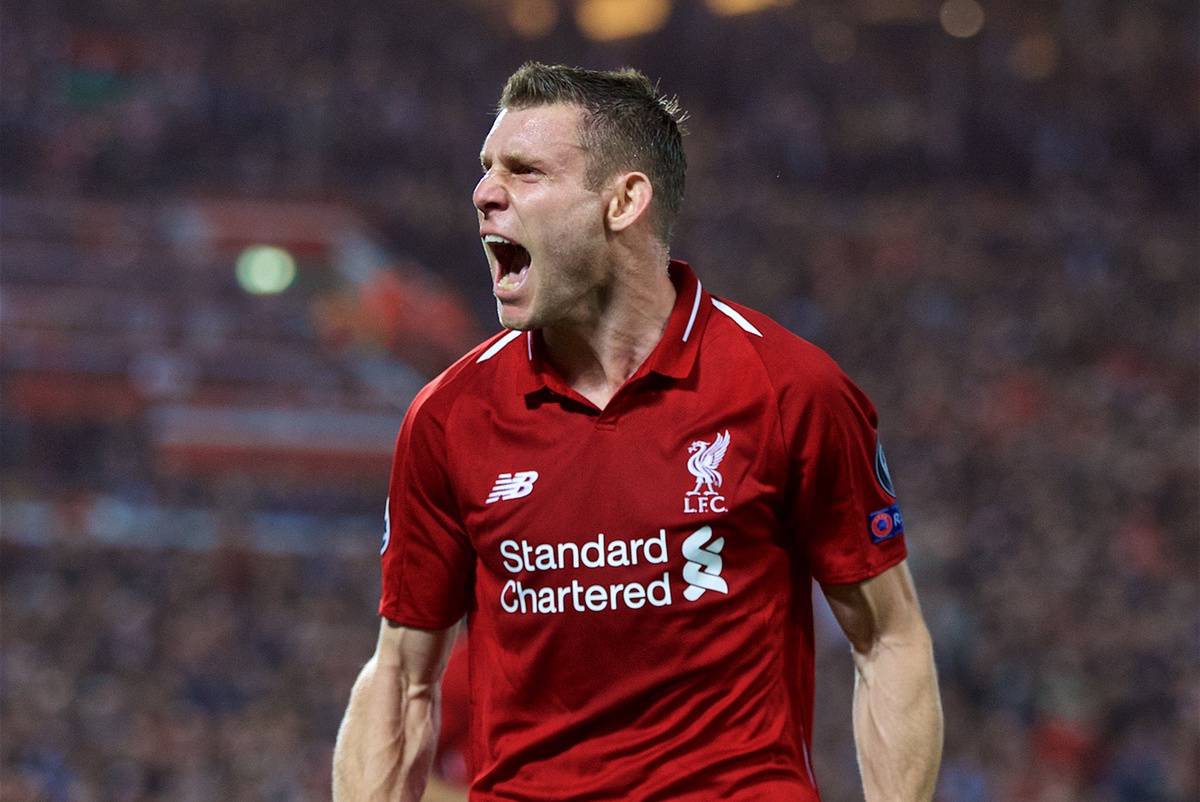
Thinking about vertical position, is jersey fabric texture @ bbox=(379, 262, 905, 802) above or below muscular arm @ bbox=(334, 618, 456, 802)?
above

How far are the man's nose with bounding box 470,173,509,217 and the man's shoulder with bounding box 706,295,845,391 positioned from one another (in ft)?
1.44

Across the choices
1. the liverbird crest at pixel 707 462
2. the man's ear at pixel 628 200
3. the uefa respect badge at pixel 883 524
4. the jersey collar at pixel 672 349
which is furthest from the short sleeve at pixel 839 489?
the man's ear at pixel 628 200

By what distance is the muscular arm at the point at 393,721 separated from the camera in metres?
2.99

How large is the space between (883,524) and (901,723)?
13.0 inches

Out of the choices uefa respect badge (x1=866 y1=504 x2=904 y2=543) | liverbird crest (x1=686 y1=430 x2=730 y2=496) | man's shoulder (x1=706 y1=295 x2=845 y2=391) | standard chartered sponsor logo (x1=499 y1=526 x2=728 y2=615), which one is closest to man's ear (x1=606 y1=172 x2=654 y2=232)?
man's shoulder (x1=706 y1=295 x2=845 y2=391)

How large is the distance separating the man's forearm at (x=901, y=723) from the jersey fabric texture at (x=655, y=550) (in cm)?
11

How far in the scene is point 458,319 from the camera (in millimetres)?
23047

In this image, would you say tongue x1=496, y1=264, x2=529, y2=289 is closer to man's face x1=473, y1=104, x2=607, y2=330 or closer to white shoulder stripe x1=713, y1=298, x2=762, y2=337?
man's face x1=473, y1=104, x2=607, y2=330

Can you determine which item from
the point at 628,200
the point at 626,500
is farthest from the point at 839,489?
the point at 628,200

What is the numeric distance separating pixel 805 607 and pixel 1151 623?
12964 millimetres

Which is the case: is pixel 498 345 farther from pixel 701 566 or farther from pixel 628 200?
pixel 701 566

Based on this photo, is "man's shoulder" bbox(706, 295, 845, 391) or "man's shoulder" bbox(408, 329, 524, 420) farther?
"man's shoulder" bbox(408, 329, 524, 420)

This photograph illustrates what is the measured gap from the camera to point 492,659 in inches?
114

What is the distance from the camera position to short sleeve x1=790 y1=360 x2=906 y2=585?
2.78 m
